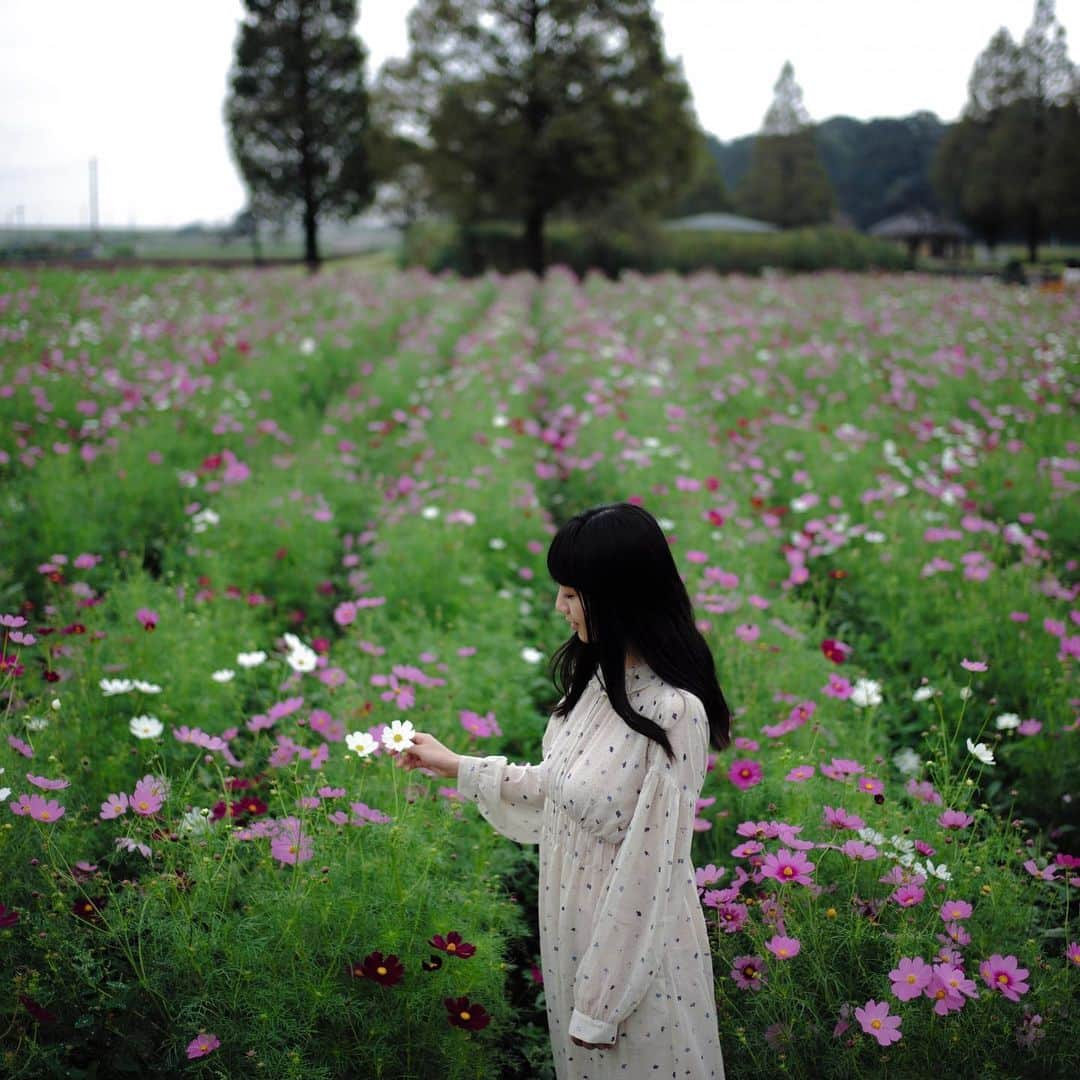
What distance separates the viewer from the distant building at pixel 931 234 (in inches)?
1603

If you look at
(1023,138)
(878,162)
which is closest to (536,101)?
(1023,138)

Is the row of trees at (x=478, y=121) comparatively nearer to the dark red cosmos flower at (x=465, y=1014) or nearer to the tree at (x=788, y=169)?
the tree at (x=788, y=169)

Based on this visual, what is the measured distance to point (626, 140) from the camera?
22.5 m

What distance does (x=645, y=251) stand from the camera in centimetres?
2580

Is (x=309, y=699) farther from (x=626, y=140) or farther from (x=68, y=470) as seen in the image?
(x=626, y=140)

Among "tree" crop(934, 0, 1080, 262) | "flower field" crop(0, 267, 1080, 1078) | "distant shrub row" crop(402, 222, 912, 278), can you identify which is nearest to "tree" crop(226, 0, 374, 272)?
"distant shrub row" crop(402, 222, 912, 278)

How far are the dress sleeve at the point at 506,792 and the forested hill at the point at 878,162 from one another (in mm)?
54710

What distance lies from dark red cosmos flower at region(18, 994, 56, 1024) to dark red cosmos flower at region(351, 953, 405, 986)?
1.63 feet

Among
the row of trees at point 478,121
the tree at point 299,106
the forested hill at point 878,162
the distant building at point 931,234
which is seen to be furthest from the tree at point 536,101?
the forested hill at point 878,162

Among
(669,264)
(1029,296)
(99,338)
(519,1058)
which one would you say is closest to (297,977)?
(519,1058)

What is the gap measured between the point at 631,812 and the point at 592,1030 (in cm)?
34

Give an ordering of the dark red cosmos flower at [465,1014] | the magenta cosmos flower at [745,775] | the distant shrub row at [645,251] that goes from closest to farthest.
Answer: the dark red cosmos flower at [465,1014] → the magenta cosmos flower at [745,775] → the distant shrub row at [645,251]

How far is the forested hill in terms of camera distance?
172 feet

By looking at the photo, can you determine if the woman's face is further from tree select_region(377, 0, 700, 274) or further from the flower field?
tree select_region(377, 0, 700, 274)
